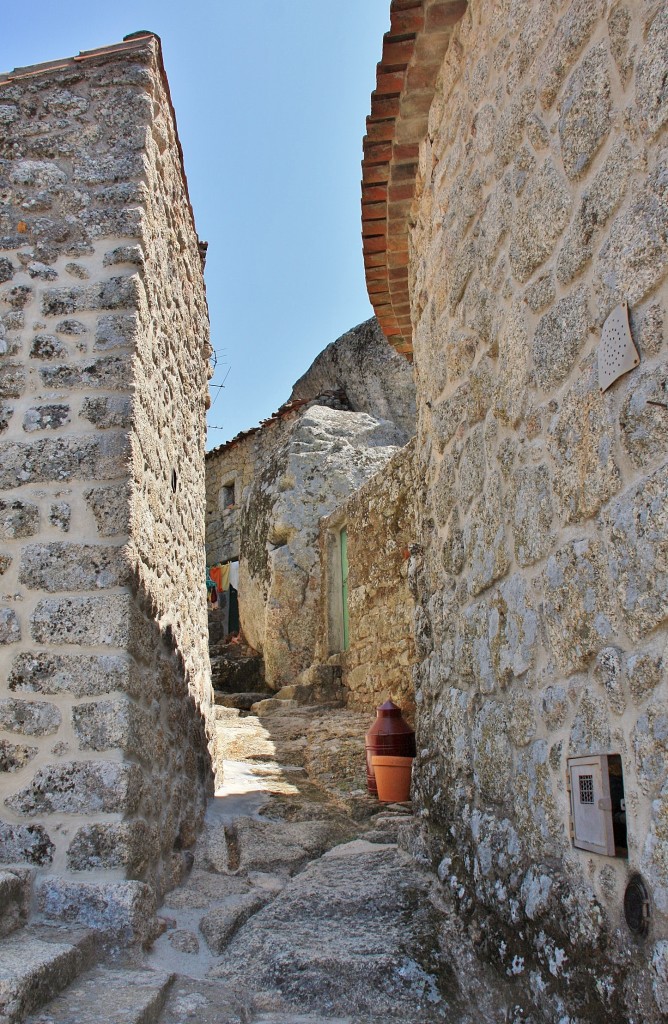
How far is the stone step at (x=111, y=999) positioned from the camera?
6.51 ft

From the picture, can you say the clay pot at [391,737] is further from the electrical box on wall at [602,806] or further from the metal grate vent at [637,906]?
the metal grate vent at [637,906]

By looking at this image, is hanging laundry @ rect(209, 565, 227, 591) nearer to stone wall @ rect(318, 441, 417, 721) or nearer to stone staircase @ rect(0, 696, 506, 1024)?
stone wall @ rect(318, 441, 417, 721)

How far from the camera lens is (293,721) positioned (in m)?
6.79

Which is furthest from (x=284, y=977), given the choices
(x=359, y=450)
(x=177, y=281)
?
(x=359, y=450)

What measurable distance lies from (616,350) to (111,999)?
79.7 inches

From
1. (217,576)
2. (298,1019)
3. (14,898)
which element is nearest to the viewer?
(298,1019)

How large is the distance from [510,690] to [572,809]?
0.56m

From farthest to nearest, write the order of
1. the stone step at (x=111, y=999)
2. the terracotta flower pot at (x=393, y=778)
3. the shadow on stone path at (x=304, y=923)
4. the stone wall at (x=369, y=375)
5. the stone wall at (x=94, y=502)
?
the stone wall at (x=369, y=375)
the terracotta flower pot at (x=393, y=778)
the stone wall at (x=94, y=502)
the shadow on stone path at (x=304, y=923)
the stone step at (x=111, y=999)

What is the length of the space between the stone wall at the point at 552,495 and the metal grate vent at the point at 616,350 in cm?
3

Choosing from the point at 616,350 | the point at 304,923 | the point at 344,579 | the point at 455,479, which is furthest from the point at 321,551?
the point at 616,350

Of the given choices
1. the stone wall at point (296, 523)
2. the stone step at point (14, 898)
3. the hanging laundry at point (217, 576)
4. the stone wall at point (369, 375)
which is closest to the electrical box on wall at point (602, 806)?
the stone step at point (14, 898)

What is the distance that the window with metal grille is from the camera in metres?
1.84

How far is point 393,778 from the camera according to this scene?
4.16m

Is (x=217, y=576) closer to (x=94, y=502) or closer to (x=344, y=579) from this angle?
(x=344, y=579)
